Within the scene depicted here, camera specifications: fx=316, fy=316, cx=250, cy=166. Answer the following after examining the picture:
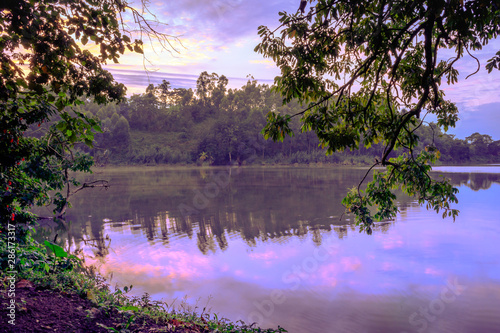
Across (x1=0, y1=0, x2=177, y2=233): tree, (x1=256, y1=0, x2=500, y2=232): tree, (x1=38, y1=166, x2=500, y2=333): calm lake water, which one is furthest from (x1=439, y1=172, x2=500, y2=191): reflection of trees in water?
(x1=0, y1=0, x2=177, y2=233): tree

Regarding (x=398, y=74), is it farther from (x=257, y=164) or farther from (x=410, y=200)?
(x=257, y=164)

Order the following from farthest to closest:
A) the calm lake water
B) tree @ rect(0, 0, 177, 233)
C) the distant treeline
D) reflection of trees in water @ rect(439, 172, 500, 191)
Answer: the distant treeline
reflection of trees in water @ rect(439, 172, 500, 191)
the calm lake water
tree @ rect(0, 0, 177, 233)

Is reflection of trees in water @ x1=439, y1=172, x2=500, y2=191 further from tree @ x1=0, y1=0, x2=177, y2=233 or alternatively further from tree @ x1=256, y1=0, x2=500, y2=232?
tree @ x1=0, y1=0, x2=177, y2=233

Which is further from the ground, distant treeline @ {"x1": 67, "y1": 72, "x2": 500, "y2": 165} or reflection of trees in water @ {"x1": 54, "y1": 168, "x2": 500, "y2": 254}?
Result: distant treeline @ {"x1": 67, "y1": 72, "x2": 500, "y2": 165}

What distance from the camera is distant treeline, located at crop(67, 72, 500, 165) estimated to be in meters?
68.9

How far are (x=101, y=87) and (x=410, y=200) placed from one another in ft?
75.4

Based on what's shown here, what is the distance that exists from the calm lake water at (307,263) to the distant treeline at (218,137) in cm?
4324

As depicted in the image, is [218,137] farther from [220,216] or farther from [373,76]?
[373,76]

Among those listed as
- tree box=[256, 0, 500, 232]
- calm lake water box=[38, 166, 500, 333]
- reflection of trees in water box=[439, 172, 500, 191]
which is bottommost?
reflection of trees in water box=[439, 172, 500, 191]

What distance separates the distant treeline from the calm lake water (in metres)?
43.2

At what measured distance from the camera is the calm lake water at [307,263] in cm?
691

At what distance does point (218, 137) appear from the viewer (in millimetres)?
68125

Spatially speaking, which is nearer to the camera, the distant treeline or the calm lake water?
the calm lake water

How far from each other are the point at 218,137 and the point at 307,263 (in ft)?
195
